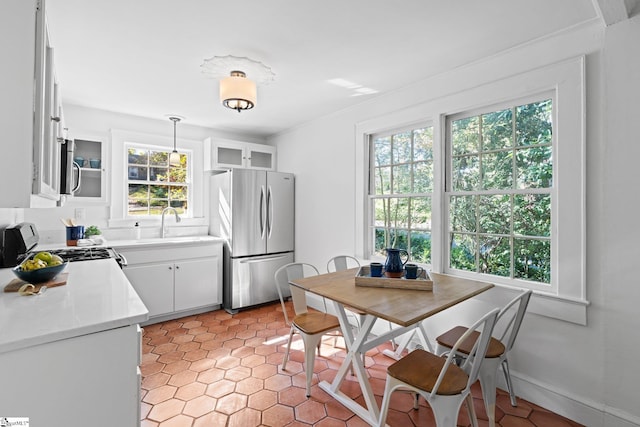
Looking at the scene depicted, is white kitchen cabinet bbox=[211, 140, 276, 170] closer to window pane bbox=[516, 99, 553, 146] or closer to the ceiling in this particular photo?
the ceiling

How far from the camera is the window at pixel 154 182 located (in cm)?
386

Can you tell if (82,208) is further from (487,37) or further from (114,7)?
(487,37)

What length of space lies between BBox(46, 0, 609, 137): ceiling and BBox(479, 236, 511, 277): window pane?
4.67 feet

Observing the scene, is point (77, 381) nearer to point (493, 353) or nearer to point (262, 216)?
point (493, 353)

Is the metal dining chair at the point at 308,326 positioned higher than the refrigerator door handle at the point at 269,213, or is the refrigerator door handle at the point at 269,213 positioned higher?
the refrigerator door handle at the point at 269,213

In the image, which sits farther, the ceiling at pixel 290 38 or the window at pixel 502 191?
the window at pixel 502 191

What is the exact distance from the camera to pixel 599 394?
1.83 metres

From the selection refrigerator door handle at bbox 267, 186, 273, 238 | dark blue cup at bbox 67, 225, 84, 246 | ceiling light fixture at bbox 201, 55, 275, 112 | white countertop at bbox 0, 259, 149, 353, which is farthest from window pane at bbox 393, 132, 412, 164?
dark blue cup at bbox 67, 225, 84, 246

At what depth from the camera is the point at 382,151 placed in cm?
322

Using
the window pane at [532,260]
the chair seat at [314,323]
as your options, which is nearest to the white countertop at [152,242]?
the chair seat at [314,323]

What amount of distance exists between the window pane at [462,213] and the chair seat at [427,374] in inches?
46.4

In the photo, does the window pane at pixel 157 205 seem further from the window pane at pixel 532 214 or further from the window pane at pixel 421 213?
the window pane at pixel 532 214

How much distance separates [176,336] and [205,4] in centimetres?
293

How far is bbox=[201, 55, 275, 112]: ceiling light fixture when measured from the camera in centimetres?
229
